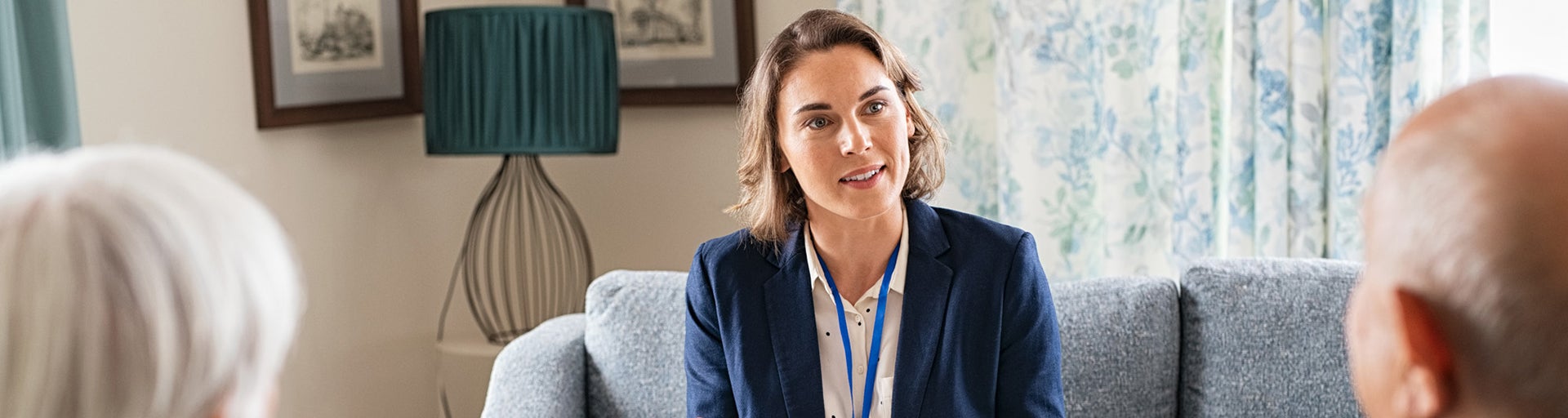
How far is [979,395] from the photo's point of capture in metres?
1.90

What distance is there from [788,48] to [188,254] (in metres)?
1.36

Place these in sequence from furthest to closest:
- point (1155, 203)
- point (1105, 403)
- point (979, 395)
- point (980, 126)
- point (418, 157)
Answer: point (418, 157) → point (980, 126) → point (1155, 203) → point (1105, 403) → point (979, 395)

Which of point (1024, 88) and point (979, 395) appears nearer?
point (979, 395)

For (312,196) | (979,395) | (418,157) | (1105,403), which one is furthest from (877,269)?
(418,157)

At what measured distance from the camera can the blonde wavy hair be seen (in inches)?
76.3

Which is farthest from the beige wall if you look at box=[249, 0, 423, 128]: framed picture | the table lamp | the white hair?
the white hair

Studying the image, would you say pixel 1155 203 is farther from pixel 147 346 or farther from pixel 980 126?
pixel 147 346

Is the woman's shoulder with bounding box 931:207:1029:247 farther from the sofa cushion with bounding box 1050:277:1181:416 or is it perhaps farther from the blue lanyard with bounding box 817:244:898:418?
the sofa cushion with bounding box 1050:277:1181:416

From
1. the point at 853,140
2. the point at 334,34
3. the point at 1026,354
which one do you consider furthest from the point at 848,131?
the point at 334,34

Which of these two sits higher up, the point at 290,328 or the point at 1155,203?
the point at 290,328

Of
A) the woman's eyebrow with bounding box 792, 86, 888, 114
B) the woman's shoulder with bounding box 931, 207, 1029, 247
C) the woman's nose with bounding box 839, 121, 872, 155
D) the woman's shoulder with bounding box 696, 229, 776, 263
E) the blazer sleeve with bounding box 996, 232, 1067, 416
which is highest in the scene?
the woman's eyebrow with bounding box 792, 86, 888, 114

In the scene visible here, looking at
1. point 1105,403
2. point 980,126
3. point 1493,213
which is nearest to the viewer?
point 1493,213

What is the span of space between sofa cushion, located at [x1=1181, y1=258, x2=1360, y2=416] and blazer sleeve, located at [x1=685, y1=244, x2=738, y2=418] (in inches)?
33.0

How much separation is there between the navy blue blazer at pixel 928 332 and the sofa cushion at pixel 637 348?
0.94 feet
